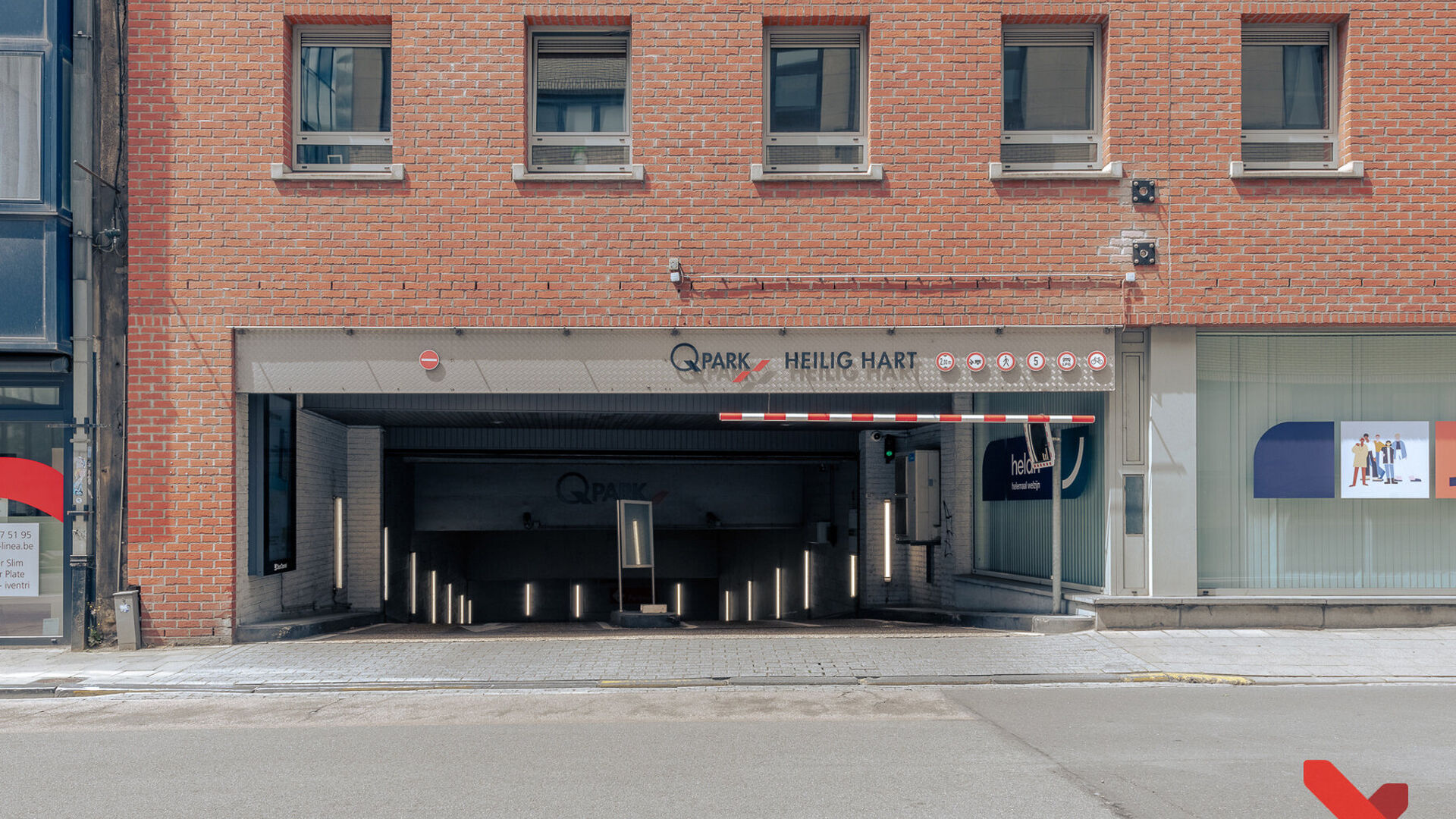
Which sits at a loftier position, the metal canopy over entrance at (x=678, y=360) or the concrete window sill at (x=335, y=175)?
the concrete window sill at (x=335, y=175)

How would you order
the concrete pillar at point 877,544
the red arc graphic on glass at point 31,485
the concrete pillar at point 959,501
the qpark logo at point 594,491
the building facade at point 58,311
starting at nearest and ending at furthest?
the building facade at point 58,311 → the red arc graphic on glass at point 31,485 → the concrete pillar at point 959,501 → the concrete pillar at point 877,544 → the qpark logo at point 594,491

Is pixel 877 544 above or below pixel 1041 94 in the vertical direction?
below

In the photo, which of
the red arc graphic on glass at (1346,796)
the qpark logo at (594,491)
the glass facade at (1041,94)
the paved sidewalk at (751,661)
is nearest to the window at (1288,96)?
the glass facade at (1041,94)

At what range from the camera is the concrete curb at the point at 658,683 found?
9281 millimetres

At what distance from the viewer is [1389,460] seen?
39.0 ft

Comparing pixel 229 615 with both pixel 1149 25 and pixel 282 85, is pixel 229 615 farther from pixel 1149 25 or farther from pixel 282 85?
pixel 1149 25

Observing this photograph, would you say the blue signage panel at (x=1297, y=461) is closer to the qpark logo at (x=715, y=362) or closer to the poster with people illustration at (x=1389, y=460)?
the poster with people illustration at (x=1389, y=460)

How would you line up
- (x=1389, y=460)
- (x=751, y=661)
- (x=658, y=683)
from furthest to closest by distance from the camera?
(x=1389, y=460)
(x=751, y=661)
(x=658, y=683)

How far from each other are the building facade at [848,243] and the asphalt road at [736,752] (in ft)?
10.3

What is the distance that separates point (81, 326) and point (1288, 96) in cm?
1340

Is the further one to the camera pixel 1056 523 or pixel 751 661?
pixel 1056 523

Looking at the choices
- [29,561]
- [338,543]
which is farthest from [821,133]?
[29,561]

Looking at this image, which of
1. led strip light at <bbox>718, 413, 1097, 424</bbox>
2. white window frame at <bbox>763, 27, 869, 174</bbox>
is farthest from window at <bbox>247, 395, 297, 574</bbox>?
white window frame at <bbox>763, 27, 869, 174</bbox>

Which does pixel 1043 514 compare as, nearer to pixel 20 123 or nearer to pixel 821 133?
pixel 821 133
